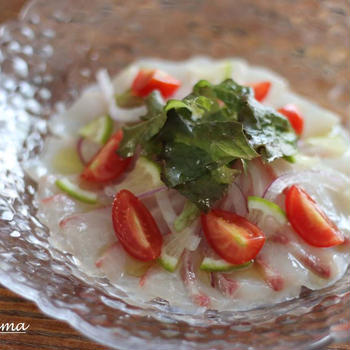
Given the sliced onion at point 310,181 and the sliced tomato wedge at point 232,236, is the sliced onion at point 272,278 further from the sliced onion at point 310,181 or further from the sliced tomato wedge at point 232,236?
Answer: the sliced onion at point 310,181

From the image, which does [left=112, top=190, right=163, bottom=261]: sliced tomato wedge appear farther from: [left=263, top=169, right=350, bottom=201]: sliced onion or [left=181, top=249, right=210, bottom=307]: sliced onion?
[left=263, top=169, right=350, bottom=201]: sliced onion

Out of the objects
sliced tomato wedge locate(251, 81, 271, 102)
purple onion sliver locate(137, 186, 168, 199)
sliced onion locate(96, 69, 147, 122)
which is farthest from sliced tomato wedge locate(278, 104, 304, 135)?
purple onion sliver locate(137, 186, 168, 199)

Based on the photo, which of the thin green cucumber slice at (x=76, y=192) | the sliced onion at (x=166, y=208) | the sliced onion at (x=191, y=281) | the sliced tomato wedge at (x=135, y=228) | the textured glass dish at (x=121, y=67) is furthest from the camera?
the thin green cucumber slice at (x=76, y=192)

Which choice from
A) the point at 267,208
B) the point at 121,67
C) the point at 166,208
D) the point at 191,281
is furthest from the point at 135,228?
the point at 121,67

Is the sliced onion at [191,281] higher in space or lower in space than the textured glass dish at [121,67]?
lower

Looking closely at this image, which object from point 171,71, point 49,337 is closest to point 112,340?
point 49,337

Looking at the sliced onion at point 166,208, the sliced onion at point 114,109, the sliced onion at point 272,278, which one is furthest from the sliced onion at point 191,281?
the sliced onion at point 114,109

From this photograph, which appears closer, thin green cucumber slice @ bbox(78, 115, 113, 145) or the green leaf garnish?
the green leaf garnish
